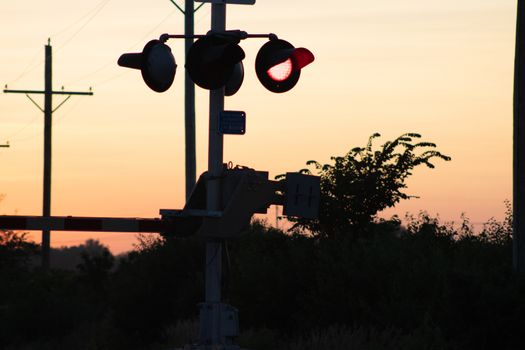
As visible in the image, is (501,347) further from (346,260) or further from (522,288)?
(346,260)

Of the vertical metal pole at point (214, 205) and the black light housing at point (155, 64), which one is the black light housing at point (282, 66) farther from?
the black light housing at point (155, 64)

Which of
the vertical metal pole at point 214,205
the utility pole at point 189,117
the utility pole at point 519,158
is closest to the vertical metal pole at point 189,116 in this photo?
the utility pole at point 189,117

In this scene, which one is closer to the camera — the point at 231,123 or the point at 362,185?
the point at 231,123

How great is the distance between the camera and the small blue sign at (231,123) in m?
15.8

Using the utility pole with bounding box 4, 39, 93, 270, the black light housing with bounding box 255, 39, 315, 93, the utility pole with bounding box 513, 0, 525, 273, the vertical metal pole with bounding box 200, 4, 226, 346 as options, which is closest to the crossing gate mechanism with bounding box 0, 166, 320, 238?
the vertical metal pole with bounding box 200, 4, 226, 346

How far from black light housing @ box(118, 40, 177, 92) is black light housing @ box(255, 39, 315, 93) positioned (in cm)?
111

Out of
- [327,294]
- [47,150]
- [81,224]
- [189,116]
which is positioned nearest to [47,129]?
[47,150]

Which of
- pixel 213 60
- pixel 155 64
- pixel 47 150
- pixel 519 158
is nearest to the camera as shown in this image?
pixel 213 60

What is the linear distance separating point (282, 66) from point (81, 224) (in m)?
3.12

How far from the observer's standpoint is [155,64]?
605 inches

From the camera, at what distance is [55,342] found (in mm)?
38188

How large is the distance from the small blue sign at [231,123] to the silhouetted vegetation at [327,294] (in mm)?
1515

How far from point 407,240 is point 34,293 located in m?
17.6

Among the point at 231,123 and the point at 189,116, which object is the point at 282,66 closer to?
the point at 231,123
